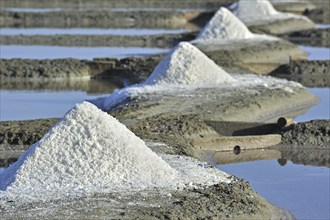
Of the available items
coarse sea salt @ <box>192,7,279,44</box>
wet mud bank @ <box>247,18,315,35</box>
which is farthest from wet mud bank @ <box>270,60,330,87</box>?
wet mud bank @ <box>247,18,315,35</box>

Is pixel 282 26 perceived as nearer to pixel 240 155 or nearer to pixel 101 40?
pixel 101 40

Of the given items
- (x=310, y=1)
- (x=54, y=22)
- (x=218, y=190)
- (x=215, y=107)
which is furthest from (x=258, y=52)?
(x=310, y=1)

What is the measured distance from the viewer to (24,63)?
1948 cm

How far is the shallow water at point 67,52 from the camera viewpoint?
2184cm

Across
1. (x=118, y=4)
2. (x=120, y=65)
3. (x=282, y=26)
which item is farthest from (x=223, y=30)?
(x=118, y=4)

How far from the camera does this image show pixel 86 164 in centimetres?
819

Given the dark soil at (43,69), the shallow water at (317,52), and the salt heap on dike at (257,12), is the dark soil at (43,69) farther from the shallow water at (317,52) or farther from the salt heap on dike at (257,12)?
the salt heap on dike at (257,12)

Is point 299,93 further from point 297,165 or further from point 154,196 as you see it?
point 154,196

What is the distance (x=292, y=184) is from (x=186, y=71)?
5.23 m

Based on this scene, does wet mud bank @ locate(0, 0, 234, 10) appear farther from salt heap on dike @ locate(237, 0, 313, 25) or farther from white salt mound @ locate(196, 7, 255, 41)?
white salt mound @ locate(196, 7, 255, 41)

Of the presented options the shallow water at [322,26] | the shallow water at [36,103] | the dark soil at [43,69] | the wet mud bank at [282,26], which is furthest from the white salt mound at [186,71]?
the shallow water at [322,26]

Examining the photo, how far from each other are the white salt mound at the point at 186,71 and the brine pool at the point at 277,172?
1440mm

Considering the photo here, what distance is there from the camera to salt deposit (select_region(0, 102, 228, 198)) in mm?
8070

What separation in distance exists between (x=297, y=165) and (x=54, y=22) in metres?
20.2
